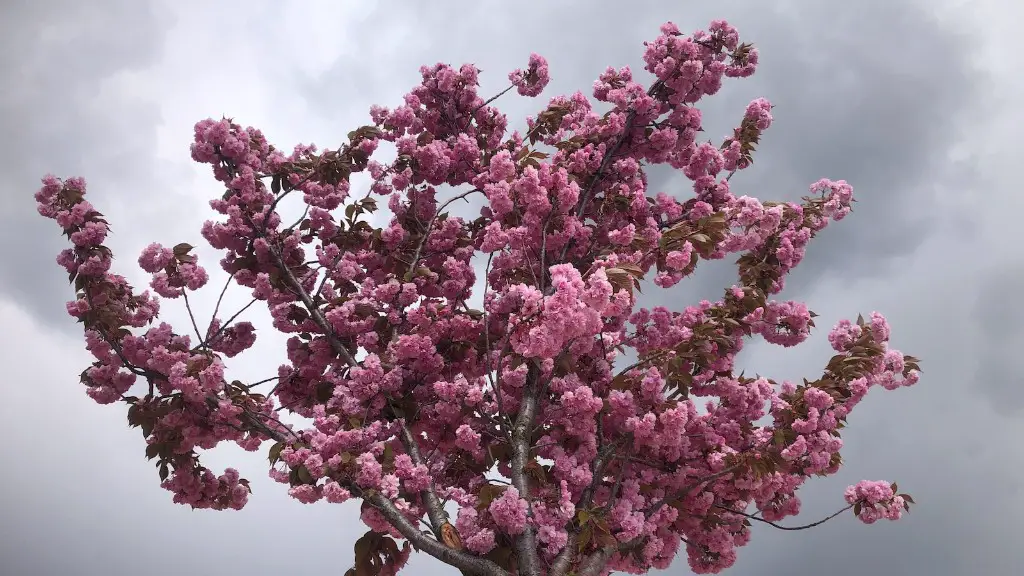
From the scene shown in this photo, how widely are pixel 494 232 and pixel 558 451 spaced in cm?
212

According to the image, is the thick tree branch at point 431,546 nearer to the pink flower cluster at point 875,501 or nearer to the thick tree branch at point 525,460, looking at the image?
the thick tree branch at point 525,460

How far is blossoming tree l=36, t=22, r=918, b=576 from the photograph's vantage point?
20.0ft

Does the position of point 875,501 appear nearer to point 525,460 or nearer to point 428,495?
point 525,460

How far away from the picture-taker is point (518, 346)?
5.28 m

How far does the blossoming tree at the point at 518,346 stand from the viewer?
20.0 feet

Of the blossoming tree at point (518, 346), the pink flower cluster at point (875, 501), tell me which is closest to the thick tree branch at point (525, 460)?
the blossoming tree at point (518, 346)

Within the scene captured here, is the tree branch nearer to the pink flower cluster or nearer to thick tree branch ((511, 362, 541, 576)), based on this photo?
thick tree branch ((511, 362, 541, 576))

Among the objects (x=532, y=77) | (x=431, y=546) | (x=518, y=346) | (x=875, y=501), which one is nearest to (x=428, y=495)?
(x=431, y=546)

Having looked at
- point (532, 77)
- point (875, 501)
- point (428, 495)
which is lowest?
point (875, 501)

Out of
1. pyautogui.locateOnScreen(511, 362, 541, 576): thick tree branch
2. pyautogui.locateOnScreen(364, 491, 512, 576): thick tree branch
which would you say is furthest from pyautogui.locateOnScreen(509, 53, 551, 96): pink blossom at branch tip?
pyautogui.locateOnScreen(364, 491, 512, 576): thick tree branch

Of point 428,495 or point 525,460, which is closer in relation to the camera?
point 525,460

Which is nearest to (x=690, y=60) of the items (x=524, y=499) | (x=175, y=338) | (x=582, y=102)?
(x=582, y=102)

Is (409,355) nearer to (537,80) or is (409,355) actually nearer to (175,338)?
(175,338)

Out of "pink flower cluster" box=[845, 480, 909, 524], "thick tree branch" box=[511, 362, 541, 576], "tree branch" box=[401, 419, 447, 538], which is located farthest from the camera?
"pink flower cluster" box=[845, 480, 909, 524]
